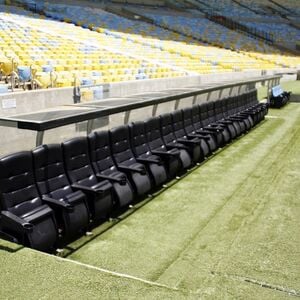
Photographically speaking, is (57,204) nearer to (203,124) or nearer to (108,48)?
(203,124)

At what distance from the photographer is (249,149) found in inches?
379

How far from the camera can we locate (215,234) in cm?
493

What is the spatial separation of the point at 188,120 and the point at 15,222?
5477 mm

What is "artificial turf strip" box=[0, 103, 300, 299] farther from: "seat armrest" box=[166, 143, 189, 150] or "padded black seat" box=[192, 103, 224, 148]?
"padded black seat" box=[192, 103, 224, 148]

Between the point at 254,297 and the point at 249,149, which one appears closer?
the point at 254,297

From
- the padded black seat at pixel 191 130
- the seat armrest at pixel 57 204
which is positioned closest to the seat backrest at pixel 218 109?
the padded black seat at pixel 191 130

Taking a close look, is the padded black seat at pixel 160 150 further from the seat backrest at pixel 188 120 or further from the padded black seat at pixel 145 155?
the seat backrest at pixel 188 120

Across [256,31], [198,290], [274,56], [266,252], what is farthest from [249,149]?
[256,31]

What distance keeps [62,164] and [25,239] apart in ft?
4.14

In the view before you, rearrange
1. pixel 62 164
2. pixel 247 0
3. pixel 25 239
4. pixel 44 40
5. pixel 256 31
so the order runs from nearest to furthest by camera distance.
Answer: pixel 25 239
pixel 62 164
pixel 44 40
pixel 256 31
pixel 247 0

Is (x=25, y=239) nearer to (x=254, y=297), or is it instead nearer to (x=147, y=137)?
(x=254, y=297)

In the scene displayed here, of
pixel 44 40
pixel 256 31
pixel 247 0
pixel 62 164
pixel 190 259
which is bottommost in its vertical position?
pixel 190 259

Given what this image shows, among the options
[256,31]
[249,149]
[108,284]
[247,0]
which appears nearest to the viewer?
[108,284]

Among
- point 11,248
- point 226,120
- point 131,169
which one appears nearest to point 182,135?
point 226,120
